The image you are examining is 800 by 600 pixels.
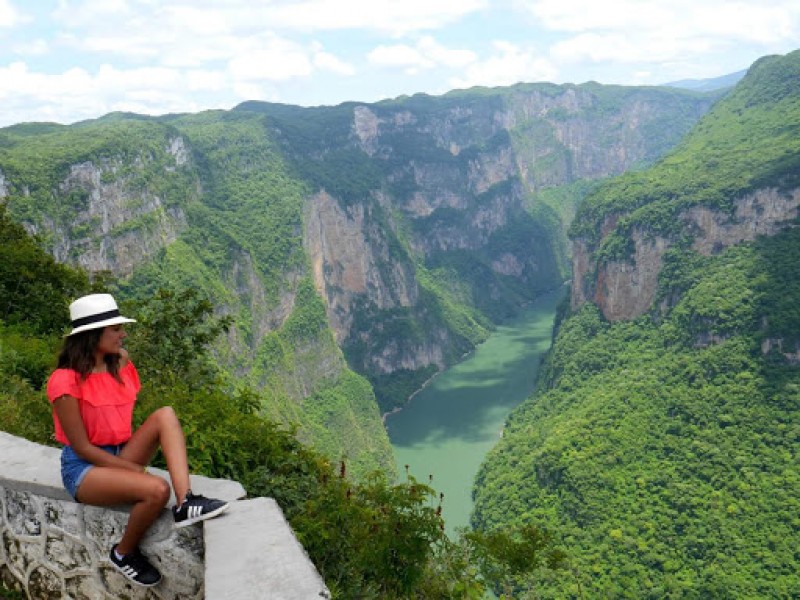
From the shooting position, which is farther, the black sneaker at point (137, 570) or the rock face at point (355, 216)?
the rock face at point (355, 216)

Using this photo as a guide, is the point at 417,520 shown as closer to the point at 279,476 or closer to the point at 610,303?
the point at 279,476

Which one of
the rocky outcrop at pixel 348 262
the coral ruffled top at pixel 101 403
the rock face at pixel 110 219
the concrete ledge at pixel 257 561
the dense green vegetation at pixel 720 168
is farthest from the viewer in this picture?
the rocky outcrop at pixel 348 262

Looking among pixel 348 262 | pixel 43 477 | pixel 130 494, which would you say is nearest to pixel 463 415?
pixel 348 262

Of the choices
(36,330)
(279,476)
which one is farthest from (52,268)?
(279,476)

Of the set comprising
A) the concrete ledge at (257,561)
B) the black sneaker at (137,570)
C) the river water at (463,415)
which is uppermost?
the concrete ledge at (257,561)

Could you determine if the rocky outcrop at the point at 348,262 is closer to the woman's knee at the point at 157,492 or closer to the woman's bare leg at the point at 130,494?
the woman's bare leg at the point at 130,494

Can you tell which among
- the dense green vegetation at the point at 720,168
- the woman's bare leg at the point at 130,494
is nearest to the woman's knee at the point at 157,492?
the woman's bare leg at the point at 130,494
